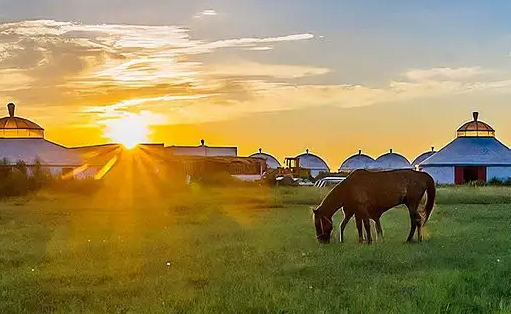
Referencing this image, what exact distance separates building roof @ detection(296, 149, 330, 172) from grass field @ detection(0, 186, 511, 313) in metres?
106

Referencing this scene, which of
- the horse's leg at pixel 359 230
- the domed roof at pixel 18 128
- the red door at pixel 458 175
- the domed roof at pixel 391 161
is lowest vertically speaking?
the horse's leg at pixel 359 230

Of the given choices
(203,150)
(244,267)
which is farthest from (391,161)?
(244,267)

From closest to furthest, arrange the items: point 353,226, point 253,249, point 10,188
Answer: point 253,249 → point 353,226 → point 10,188

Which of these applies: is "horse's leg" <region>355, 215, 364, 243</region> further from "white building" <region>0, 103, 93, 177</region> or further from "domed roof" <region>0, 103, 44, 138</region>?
"domed roof" <region>0, 103, 44, 138</region>

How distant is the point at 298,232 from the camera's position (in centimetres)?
2344

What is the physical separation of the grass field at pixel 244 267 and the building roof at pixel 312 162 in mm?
106383

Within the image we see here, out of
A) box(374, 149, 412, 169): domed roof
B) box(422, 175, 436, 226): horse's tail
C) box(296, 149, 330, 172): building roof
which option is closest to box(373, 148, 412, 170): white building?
box(374, 149, 412, 169): domed roof

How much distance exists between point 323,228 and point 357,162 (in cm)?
11401

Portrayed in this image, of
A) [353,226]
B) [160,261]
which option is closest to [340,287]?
[160,261]

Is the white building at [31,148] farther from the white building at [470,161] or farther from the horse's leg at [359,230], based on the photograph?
the horse's leg at [359,230]

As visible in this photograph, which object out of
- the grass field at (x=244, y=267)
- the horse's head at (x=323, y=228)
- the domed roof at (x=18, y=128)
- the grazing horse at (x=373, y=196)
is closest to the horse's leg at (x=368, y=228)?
the grazing horse at (x=373, y=196)

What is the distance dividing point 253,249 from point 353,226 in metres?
8.41

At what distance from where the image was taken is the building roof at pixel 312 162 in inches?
5349

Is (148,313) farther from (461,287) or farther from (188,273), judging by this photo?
(461,287)
